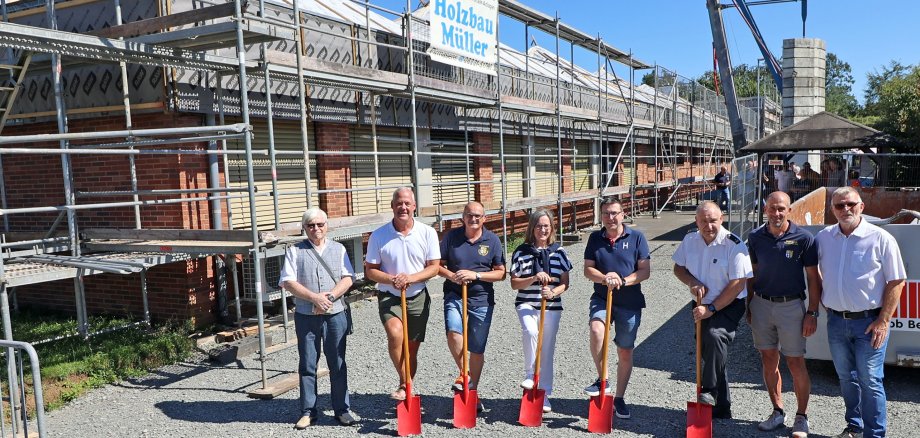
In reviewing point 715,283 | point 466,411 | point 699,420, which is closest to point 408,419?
point 466,411

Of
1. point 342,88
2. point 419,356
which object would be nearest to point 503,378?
point 419,356

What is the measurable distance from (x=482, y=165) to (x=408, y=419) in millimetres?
9126

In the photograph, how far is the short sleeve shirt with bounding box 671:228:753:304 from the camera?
4.54 m

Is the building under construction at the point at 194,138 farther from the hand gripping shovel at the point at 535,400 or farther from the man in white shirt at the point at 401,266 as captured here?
the hand gripping shovel at the point at 535,400

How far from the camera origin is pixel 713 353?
469cm

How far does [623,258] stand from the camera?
4.87 m

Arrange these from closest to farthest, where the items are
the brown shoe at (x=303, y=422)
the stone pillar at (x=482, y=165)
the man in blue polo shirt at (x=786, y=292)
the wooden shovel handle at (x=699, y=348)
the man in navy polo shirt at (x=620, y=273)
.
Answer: the man in blue polo shirt at (x=786, y=292)
the wooden shovel handle at (x=699, y=348)
the man in navy polo shirt at (x=620, y=273)
the brown shoe at (x=303, y=422)
the stone pillar at (x=482, y=165)

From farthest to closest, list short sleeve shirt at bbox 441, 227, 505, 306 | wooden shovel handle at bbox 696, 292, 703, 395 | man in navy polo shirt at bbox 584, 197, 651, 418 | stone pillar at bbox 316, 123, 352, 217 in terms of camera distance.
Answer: stone pillar at bbox 316, 123, 352, 217 < short sleeve shirt at bbox 441, 227, 505, 306 < man in navy polo shirt at bbox 584, 197, 651, 418 < wooden shovel handle at bbox 696, 292, 703, 395

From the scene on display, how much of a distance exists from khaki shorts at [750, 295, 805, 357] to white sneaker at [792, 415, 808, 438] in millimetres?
435

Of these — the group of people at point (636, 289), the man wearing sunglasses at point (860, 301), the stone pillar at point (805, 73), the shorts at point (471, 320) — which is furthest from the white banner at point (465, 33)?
the stone pillar at point (805, 73)

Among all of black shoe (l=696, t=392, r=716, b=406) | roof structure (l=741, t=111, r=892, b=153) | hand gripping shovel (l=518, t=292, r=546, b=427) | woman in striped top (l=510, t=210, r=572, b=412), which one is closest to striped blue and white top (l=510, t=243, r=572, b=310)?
woman in striped top (l=510, t=210, r=572, b=412)

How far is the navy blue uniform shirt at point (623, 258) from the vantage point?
16.0 ft

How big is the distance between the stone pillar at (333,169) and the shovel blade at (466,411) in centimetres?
502

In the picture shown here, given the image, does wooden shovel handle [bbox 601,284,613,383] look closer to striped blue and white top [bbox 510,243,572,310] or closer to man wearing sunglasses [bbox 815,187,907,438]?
striped blue and white top [bbox 510,243,572,310]
